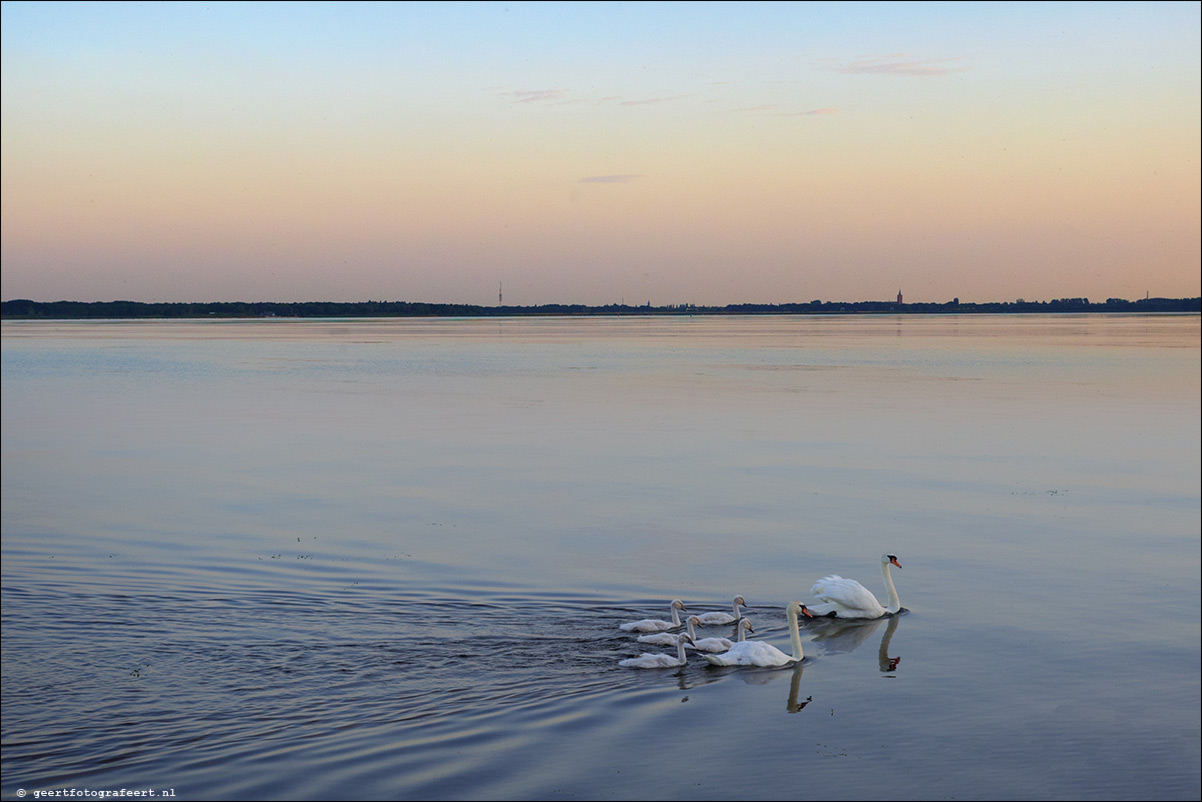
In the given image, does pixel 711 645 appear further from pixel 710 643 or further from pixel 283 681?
pixel 283 681

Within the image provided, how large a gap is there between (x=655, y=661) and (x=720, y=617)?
1.62m

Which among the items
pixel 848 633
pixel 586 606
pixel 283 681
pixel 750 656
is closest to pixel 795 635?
pixel 750 656

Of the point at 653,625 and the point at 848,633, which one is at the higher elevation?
the point at 653,625

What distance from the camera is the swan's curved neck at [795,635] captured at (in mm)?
11508

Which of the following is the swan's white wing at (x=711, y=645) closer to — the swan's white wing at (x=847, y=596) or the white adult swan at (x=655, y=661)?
the white adult swan at (x=655, y=661)

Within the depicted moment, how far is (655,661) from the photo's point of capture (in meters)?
10.9

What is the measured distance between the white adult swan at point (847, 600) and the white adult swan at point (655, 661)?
7.70ft

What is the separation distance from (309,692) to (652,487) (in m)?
10.9

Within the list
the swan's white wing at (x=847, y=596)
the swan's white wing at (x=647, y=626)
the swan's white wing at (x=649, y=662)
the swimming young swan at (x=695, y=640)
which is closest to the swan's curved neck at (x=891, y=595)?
the swan's white wing at (x=847, y=596)

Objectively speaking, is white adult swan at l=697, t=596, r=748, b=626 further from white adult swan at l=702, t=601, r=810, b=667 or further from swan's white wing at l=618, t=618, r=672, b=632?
white adult swan at l=702, t=601, r=810, b=667

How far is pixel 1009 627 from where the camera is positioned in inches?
481

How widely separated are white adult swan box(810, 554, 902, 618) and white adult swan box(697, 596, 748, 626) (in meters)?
0.88

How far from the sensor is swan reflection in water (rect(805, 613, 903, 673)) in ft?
39.5

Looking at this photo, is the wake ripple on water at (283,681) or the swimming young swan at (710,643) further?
the swimming young swan at (710,643)
